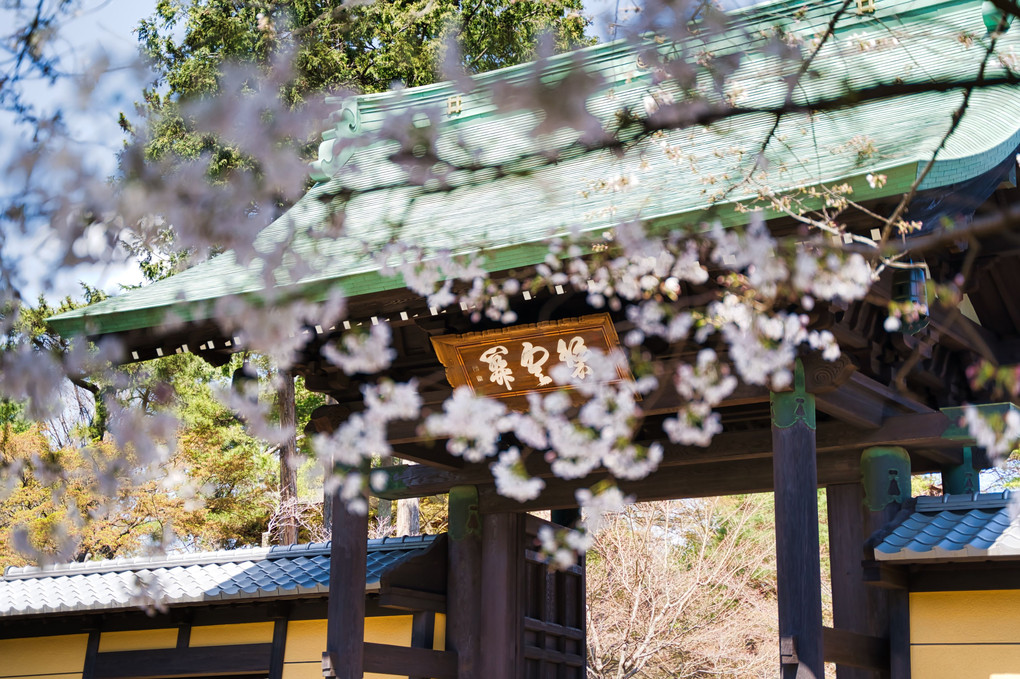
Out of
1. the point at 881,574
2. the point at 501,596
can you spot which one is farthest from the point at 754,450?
the point at 501,596

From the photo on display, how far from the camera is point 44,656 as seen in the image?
856 cm

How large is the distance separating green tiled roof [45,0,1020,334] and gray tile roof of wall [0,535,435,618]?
230 centimetres

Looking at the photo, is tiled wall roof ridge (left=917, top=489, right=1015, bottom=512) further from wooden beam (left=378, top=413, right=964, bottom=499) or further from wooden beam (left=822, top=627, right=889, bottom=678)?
wooden beam (left=822, top=627, right=889, bottom=678)

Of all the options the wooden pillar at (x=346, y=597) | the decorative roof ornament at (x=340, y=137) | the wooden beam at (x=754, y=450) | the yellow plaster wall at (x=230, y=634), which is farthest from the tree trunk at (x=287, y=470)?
the wooden pillar at (x=346, y=597)

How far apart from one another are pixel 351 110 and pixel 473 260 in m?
3.99

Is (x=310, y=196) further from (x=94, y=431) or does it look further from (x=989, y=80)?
(x=94, y=431)

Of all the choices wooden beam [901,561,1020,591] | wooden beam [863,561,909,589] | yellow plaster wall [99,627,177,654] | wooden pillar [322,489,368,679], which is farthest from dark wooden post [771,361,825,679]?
yellow plaster wall [99,627,177,654]

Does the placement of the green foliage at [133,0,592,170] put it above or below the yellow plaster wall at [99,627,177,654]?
above

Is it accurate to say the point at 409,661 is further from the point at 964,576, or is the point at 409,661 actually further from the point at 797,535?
the point at 964,576

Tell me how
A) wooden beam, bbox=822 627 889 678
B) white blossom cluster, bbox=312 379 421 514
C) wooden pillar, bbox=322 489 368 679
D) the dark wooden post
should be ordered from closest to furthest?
white blossom cluster, bbox=312 379 421 514 → the dark wooden post → wooden beam, bbox=822 627 889 678 → wooden pillar, bbox=322 489 368 679

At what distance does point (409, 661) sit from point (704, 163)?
3.63m

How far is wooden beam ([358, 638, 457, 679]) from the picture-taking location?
6.40m

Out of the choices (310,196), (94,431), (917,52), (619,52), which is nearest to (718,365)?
(917,52)

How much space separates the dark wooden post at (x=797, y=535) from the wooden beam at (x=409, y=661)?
104 inches
